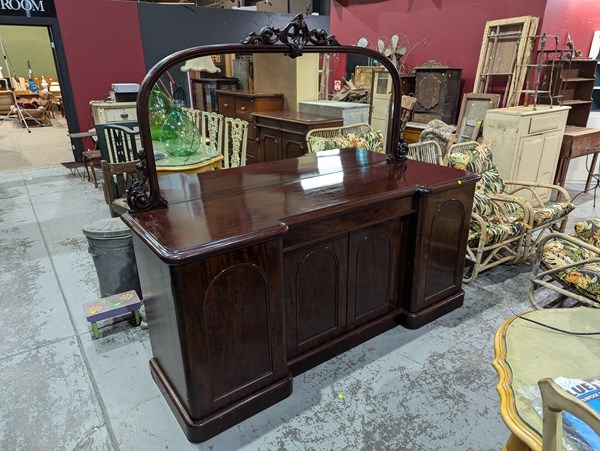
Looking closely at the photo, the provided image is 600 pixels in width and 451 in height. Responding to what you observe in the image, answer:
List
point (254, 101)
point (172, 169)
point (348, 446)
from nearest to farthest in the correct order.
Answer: point (348, 446), point (172, 169), point (254, 101)

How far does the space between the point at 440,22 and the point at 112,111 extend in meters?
4.83

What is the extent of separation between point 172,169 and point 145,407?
67.8 inches

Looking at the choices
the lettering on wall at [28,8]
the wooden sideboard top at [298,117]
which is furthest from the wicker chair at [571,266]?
the lettering on wall at [28,8]

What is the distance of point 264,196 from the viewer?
203 cm

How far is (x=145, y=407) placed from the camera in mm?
1921

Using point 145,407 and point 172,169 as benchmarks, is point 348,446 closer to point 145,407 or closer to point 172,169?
point 145,407

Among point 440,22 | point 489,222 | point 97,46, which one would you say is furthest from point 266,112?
point 489,222

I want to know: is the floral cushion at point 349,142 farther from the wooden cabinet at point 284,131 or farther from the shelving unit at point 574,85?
the shelving unit at point 574,85

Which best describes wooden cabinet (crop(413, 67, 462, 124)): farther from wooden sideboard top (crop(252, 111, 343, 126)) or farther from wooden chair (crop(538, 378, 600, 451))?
wooden chair (crop(538, 378, 600, 451))

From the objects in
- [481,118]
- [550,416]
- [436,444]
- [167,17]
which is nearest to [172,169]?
[436,444]

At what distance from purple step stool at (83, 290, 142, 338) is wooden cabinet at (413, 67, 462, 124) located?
450 cm

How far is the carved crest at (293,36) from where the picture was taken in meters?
1.84

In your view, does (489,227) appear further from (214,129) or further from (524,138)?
(214,129)

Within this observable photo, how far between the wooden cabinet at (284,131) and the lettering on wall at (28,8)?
3.61 metres
